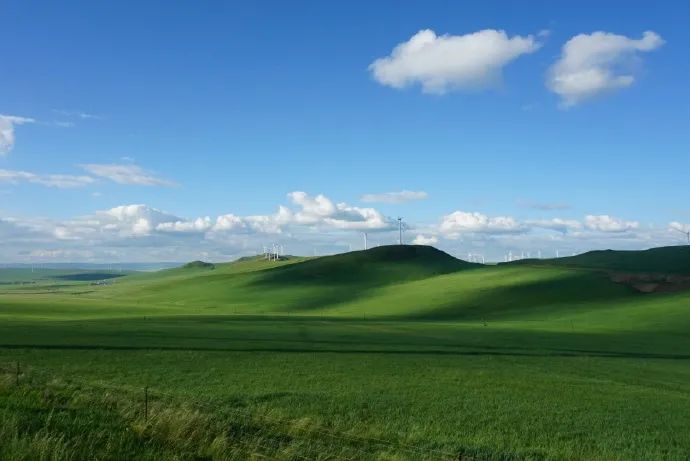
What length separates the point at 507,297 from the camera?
4225 inches

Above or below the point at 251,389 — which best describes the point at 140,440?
above

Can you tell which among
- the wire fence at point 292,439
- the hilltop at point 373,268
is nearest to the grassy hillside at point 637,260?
the hilltop at point 373,268

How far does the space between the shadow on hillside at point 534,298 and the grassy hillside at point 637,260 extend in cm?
1682

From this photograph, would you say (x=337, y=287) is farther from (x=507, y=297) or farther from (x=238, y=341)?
(x=238, y=341)

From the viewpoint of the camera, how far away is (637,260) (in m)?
145

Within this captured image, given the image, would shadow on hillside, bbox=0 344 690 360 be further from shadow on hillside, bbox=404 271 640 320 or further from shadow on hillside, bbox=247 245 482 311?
shadow on hillside, bbox=247 245 482 311

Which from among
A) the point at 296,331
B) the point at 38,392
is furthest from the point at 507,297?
the point at 38,392

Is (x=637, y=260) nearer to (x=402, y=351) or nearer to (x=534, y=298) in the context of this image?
(x=534, y=298)

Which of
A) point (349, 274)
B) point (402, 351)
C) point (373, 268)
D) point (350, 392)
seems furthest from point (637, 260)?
point (350, 392)

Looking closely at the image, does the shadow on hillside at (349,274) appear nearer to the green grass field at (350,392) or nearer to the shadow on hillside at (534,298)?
the shadow on hillside at (534,298)

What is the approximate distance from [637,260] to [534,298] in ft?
178

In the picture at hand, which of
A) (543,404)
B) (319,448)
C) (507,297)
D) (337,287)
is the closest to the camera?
(319,448)

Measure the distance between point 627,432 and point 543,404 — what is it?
4.58m

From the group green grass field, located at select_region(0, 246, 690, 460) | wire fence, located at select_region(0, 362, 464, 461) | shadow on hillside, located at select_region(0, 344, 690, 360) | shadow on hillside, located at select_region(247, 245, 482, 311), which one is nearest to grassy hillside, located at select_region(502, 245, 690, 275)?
shadow on hillside, located at select_region(247, 245, 482, 311)
